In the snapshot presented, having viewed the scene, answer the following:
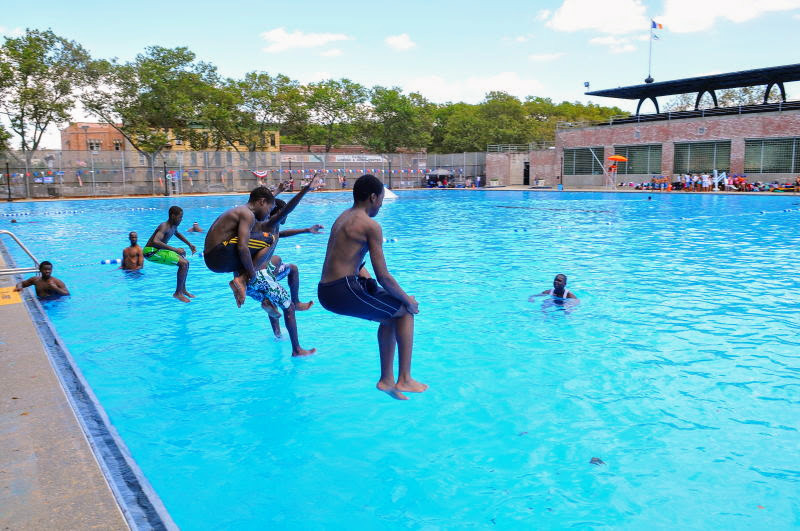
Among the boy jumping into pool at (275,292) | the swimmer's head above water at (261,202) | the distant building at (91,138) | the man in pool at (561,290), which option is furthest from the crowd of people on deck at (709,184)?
the distant building at (91,138)

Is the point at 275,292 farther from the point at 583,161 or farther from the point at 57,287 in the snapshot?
the point at 583,161

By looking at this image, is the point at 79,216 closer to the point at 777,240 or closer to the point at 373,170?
the point at 777,240

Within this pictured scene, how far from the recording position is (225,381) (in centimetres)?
629

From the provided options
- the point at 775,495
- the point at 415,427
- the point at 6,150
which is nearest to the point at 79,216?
the point at 6,150

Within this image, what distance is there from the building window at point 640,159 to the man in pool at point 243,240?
4929cm

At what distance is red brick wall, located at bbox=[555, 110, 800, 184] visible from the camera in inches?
1670

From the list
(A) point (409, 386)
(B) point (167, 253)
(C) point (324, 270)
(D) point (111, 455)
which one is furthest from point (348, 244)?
(B) point (167, 253)

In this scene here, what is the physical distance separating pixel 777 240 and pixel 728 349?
41.2ft

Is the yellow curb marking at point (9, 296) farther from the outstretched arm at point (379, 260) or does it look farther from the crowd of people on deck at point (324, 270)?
the outstretched arm at point (379, 260)

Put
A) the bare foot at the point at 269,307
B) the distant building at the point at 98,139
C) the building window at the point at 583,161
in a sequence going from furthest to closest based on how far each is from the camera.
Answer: the distant building at the point at 98,139 < the building window at the point at 583,161 < the bare foot at the point at 269,307

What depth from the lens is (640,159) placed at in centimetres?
5109

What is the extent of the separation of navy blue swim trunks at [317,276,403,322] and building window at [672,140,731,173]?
160 feet

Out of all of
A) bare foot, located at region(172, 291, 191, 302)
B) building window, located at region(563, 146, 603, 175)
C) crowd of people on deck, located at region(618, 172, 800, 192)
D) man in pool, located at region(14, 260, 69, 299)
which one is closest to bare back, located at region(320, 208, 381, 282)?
bare foot, located at region(172, 291, 191, 302)

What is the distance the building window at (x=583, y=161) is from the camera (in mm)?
54531
